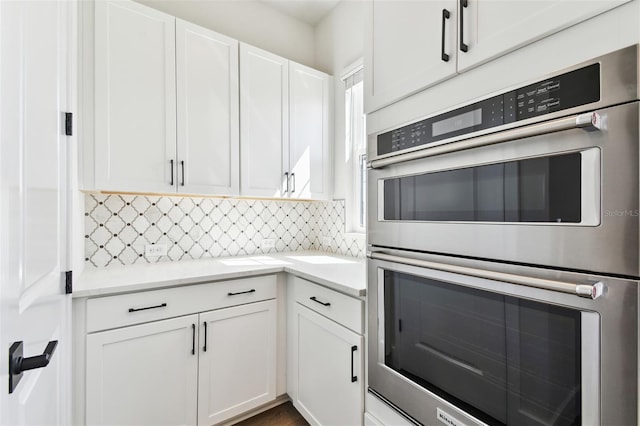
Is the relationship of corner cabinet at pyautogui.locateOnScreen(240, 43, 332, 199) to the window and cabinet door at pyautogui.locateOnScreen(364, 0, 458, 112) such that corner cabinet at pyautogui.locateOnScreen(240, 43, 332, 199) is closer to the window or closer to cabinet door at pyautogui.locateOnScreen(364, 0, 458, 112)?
the window

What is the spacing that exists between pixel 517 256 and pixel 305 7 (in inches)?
104

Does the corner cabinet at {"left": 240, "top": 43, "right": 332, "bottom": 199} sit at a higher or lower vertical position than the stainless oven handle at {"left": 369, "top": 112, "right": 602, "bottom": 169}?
higher

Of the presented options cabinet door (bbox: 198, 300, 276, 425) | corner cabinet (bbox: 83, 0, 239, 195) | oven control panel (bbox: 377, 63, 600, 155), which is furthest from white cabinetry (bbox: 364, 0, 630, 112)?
cabinet door (bbox: 198, 300, 276, 425)

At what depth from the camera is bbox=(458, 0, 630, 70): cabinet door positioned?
0.69 m

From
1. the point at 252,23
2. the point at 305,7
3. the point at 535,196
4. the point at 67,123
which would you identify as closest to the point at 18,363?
the point at 67,123

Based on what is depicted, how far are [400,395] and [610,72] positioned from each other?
1.09 meters

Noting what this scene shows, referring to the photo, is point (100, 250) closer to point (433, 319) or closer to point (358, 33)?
point (433, 319)

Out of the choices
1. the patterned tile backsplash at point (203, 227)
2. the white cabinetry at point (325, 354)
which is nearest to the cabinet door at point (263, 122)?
the patterned tile backsplash at point (203, 227)

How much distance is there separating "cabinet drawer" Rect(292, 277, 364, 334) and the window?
790mm

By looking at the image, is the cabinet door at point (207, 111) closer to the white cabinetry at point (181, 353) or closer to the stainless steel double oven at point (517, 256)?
the white cabinetry at point (181, 353)

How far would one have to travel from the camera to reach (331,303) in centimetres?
157

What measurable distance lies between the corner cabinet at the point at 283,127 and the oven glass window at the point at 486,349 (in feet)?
4.46

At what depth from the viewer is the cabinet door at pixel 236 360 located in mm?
1722

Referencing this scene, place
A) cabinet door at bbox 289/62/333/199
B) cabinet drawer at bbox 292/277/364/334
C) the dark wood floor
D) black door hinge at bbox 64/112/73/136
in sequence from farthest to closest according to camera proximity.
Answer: cabinet door at bbox 289/62/333/199, the dark wood floor, cabinet drawer at bbox 292/277/364/334, black door hinge at bbox 64/112/73/136
